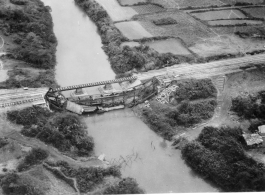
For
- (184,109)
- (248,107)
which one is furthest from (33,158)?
(248,107)

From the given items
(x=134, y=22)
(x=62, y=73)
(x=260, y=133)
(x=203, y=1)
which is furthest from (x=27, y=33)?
(x=260, y=133)

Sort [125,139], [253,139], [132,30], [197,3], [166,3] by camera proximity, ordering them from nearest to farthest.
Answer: [253,139], [125,139], [132,30], [197,3], [166,3]

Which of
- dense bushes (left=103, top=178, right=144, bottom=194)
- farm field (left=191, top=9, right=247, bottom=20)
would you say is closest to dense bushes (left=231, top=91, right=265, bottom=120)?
dense bushes (left=103, top=178, right=144, bottom=194)

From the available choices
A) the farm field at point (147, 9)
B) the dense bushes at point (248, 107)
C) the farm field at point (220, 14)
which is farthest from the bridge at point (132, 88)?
the farm field at point (147, 9)

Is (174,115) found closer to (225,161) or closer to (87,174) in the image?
(225,161)

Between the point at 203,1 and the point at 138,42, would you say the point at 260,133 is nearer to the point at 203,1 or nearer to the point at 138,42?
the point at 138,42

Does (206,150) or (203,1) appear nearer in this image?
(206,150)

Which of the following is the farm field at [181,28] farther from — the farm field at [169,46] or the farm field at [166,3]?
the farm field at [166,3]
